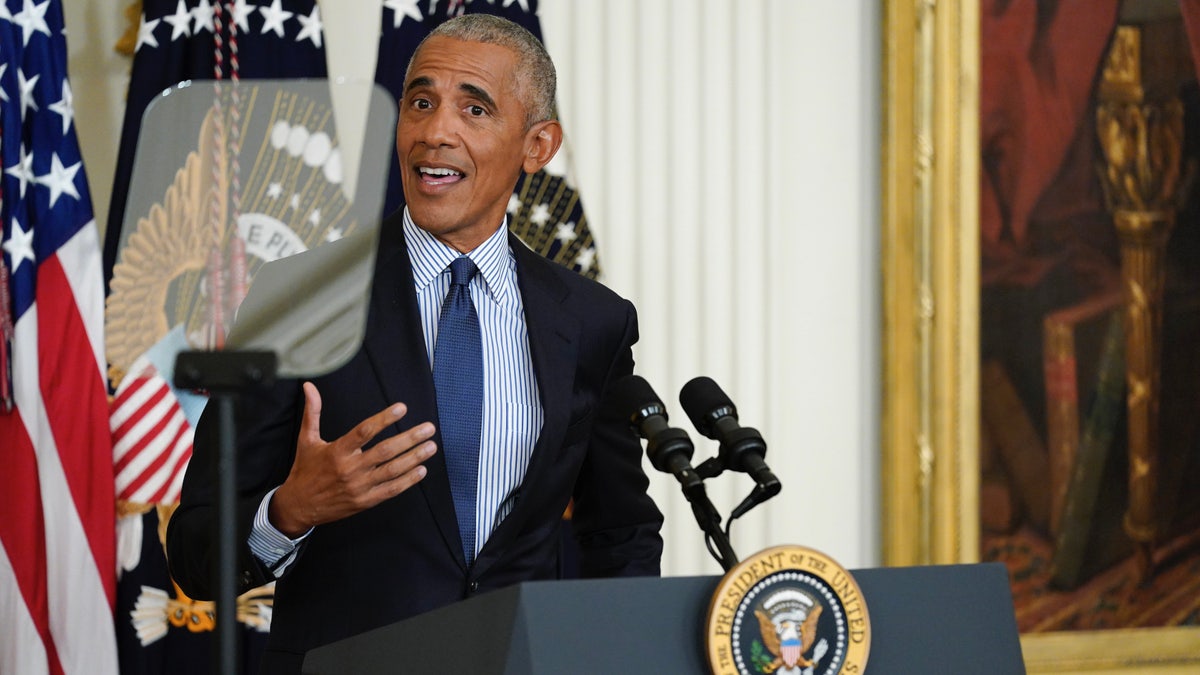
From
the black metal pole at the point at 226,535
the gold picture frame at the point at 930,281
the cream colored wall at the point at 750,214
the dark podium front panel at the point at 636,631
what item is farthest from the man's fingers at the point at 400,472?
the gold picture frame at the point at 930,281

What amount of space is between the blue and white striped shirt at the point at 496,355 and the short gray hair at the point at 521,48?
220 millimetres

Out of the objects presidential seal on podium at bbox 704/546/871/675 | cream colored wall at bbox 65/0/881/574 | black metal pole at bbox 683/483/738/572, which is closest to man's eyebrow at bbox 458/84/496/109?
black metal pole at bbox 683/483/738/572

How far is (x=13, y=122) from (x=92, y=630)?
4.16 ft

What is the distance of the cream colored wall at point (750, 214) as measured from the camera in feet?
13.3

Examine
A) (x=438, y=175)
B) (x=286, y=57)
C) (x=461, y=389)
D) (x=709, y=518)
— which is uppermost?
(x=286, y=57)

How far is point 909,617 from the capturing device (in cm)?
147

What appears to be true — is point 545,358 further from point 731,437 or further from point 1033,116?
point 1033,116

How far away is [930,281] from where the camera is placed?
4160 mm

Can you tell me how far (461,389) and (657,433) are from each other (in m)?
0.69

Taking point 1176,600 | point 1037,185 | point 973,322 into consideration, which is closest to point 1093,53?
point 1037,185

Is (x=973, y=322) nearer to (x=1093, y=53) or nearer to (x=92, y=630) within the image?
(x=1093, y=53)

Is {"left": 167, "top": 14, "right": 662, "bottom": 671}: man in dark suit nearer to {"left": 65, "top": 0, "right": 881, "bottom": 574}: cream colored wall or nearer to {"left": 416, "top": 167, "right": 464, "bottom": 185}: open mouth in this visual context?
{"left": 416, "top": 167, "right": 464, "bottom": 185}: open mouth

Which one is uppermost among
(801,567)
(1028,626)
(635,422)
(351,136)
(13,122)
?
(13,122)

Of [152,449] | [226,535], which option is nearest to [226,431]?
[226,535]
